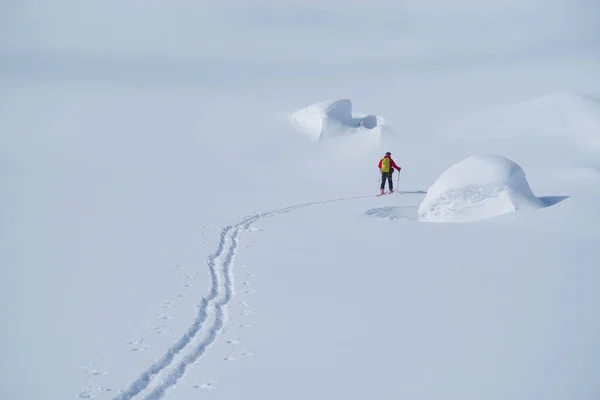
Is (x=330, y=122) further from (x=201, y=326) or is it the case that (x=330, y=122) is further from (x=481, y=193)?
(x=201, y=326)

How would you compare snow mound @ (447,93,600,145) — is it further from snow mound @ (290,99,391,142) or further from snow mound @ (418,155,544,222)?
snow mound @ (418,155,544,222)

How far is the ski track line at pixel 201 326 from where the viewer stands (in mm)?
4516

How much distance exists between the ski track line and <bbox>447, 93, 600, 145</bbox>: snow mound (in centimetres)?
2617

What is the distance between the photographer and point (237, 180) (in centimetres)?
2027

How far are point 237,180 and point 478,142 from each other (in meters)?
16.6

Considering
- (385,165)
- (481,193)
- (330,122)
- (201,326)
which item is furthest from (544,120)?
(201,326)

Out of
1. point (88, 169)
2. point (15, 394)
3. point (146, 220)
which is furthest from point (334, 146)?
point (15, 394)

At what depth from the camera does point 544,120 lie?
31875 millimetres

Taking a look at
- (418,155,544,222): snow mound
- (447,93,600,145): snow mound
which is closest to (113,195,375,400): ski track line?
(418,155,544,222): snow mound

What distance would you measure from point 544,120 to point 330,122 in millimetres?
13833

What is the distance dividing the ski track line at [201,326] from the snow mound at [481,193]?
5295 mm

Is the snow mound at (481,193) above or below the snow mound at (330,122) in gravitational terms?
below

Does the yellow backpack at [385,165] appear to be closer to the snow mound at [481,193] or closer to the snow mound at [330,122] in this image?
the snow mound at [481,193]

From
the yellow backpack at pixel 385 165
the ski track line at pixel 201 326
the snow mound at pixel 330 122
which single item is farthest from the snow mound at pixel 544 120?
the ski track line at pixel 201 326
